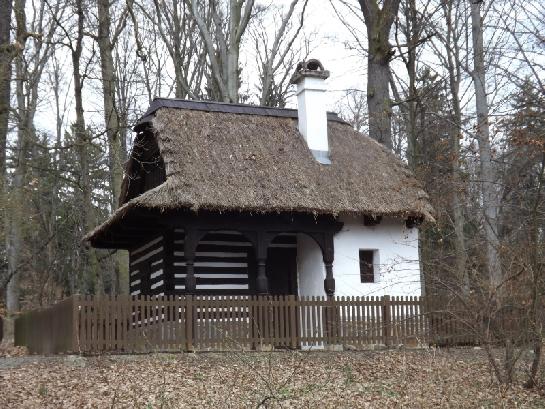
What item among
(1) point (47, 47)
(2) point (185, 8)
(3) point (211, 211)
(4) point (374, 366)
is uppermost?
(2) point (185, 8)

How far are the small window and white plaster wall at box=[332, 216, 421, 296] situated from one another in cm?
17

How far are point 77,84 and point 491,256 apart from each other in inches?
497

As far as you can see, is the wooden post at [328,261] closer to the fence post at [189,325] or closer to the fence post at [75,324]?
the fence post at [189,325]

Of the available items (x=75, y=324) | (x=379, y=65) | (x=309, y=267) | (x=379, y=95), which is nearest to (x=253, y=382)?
(x=75, y=324)

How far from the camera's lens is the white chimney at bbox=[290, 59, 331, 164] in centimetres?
2042

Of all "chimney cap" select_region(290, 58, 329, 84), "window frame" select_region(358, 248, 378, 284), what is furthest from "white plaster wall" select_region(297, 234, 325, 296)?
"chimney cap" select_region(290, 58, 329, 84)

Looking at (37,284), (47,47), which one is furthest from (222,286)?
(37,284)

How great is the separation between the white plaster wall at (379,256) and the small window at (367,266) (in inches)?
6.9

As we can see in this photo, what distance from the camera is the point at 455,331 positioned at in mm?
18359

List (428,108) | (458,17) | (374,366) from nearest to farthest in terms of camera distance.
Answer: (374,366)
(458,17)
(428,108)

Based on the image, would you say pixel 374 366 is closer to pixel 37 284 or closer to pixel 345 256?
pixel 345 256

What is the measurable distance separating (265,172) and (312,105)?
285 centimetres

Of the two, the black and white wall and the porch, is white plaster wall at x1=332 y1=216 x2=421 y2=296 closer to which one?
the porch

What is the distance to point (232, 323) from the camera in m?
16.7
